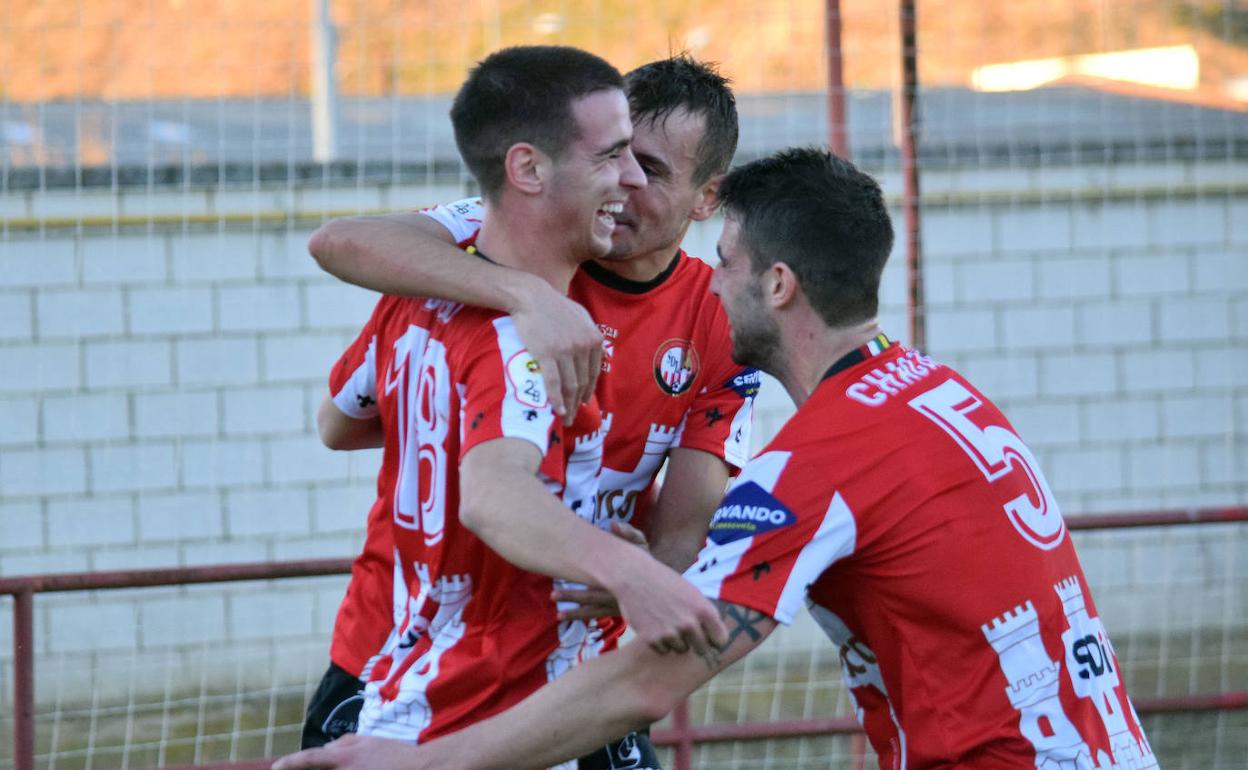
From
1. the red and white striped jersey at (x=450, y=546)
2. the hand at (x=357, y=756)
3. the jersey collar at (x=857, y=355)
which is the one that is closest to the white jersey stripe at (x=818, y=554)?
the jersey collar at (x=857, y=355)

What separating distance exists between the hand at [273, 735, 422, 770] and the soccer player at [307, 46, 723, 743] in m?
0.10

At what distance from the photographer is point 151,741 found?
639cm

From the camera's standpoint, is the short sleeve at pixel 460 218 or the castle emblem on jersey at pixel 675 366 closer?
the short sleeve at pixel 460 218

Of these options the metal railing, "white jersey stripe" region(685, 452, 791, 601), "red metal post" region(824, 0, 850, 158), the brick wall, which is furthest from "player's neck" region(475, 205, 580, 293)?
the brick wall

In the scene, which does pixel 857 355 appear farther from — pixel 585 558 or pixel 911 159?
pixel 911 159

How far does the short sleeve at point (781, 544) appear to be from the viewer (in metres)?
2.35

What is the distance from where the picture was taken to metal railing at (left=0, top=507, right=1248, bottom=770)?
4.02 meters

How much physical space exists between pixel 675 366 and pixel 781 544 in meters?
0.65

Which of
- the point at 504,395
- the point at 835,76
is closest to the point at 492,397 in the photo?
the point at 504,395


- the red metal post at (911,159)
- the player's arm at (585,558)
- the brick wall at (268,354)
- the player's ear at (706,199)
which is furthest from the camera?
the brick wall at (268,354)

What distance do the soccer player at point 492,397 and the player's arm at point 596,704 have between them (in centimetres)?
17

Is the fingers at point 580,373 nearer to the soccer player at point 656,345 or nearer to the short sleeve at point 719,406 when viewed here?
the soccer player at point 656,345

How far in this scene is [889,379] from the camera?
8.32 ft

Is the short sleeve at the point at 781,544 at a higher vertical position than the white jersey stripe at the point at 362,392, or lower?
lower
